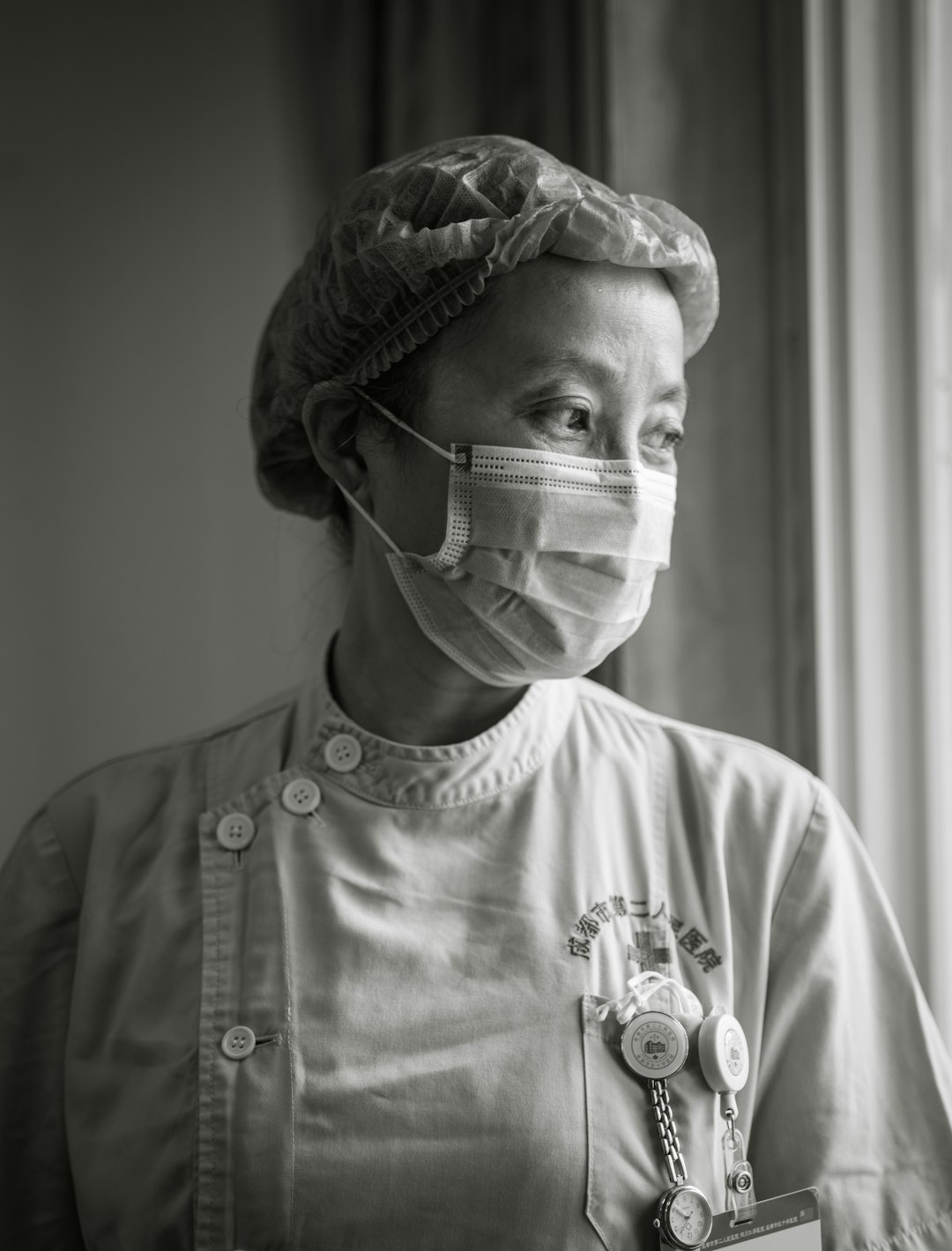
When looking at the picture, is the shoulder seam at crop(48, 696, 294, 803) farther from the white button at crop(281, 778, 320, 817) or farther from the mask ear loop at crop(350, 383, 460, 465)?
the mask ear loop at crop(350, 383, 460, 465)

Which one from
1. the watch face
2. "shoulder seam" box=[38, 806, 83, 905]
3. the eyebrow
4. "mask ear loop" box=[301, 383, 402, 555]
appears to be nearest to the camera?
the watch face

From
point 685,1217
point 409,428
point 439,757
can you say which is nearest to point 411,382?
point 409,428

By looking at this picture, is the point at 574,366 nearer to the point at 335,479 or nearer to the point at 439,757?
the point at 335,479

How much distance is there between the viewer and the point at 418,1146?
1192 mm

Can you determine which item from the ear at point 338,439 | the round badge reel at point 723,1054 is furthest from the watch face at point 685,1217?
the ear at point 338,439

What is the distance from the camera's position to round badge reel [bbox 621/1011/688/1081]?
3.99ft

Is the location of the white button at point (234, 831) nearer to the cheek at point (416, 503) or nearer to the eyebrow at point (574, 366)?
the cheek at point (416, 503)

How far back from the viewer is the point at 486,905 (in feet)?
4.34

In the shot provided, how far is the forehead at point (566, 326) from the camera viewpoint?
4.19 ft

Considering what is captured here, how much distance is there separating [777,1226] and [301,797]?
2.33 feet

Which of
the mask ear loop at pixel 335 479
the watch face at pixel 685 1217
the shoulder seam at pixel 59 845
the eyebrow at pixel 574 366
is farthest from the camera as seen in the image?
the shoulder seam at pixel 59 845

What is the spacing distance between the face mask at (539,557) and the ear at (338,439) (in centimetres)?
14

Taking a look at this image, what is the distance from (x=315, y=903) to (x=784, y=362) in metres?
1.05

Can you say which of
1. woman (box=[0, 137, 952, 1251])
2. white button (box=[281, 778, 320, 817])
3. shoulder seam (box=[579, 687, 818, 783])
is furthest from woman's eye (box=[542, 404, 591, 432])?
white button (box=[281, 778, 320, 817])
